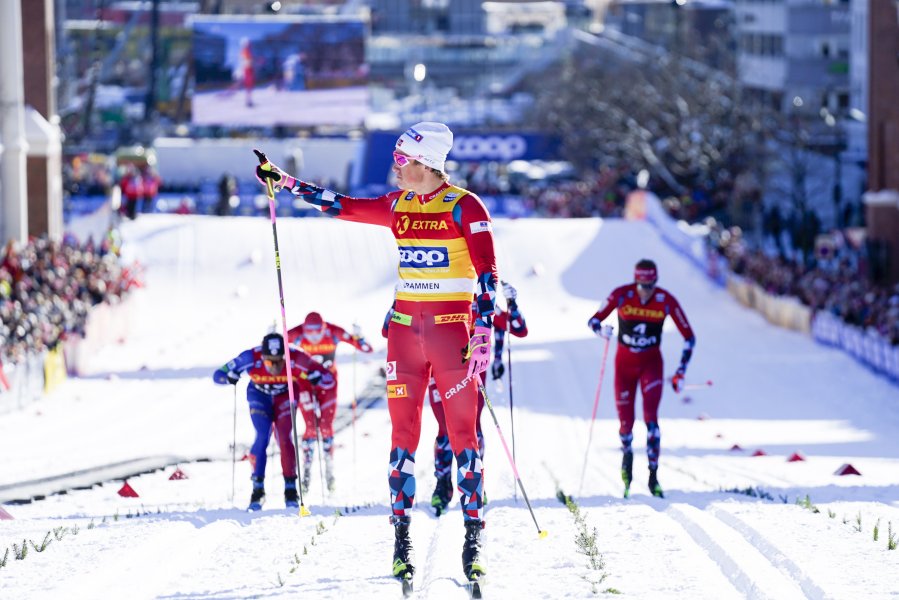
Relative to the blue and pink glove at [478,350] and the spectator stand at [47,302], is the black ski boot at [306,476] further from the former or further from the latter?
the spectator stand at [47,302]

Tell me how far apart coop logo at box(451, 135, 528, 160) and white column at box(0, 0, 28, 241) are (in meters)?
19.0

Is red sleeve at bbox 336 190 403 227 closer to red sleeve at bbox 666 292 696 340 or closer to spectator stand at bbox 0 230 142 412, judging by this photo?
red sleeve at bbox 666 292 696 340

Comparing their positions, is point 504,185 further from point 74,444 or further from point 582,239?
point 74,444

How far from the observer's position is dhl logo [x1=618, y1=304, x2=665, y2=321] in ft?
47.6

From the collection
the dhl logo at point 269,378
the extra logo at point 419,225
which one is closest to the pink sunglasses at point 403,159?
the extra logo at point 419,225

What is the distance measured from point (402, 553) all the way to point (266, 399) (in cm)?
527

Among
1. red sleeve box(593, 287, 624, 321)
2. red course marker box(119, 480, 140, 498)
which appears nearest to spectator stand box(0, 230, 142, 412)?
red course marker box(119, 480, 140, 498)

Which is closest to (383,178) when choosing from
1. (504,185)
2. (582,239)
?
(504,185)

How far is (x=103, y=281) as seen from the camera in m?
32.0

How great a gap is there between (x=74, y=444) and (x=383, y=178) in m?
38.1

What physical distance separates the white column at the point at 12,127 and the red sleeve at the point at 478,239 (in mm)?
31158

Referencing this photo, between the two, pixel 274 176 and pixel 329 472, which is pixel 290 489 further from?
pixel 274 176

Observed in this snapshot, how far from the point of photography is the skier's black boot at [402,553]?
28.9ft

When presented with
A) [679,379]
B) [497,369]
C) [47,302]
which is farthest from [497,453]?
[47,302]
